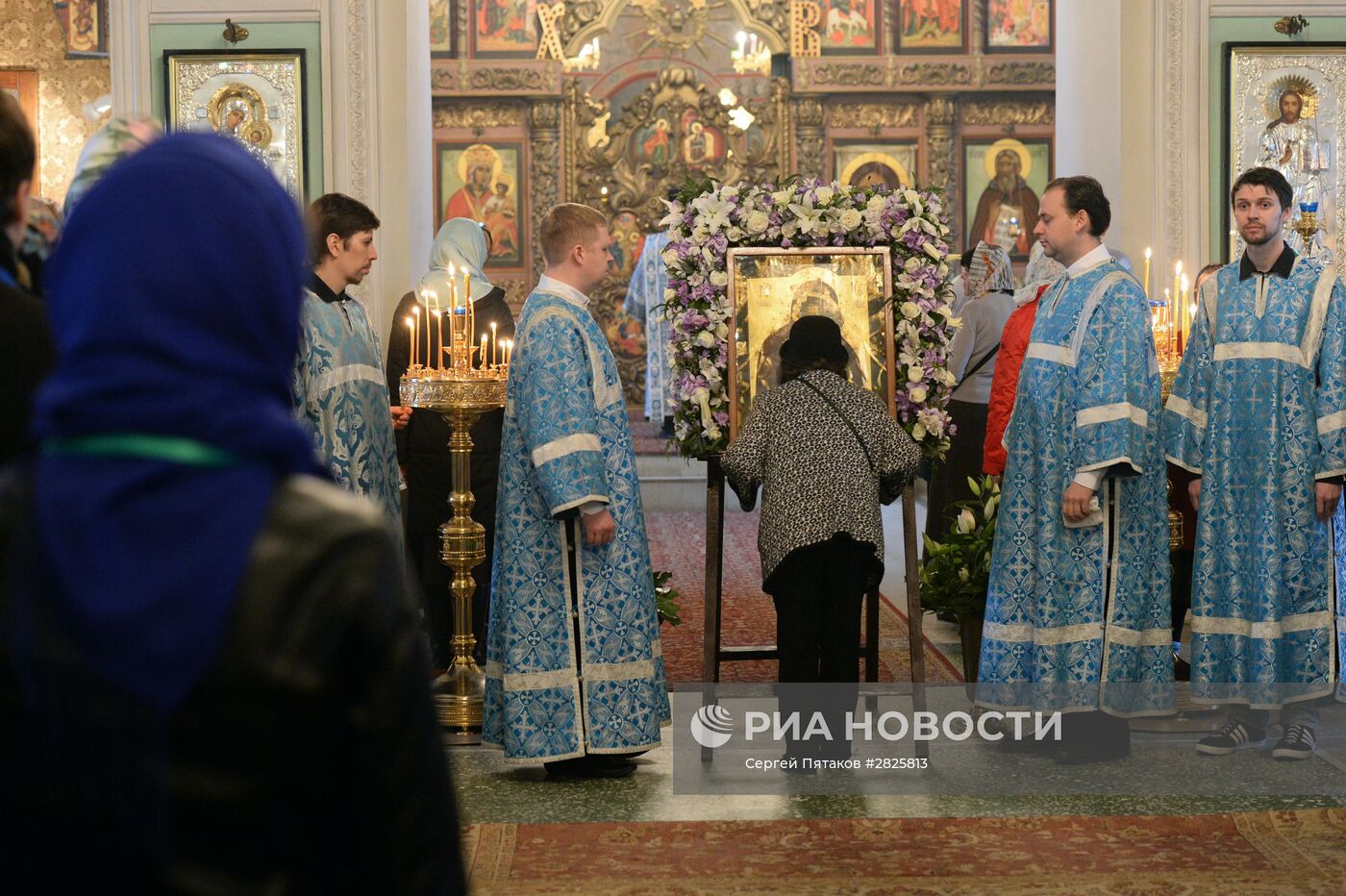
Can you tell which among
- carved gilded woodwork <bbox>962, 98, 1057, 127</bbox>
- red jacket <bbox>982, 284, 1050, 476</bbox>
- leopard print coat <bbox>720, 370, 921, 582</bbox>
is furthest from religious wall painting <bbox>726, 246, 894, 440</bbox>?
carved gilded woodwork <bbox>962, 98, 1057, 127</bbox>

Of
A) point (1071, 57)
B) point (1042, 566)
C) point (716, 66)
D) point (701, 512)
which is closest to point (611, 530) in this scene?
point (1042, 566)

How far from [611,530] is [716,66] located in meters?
14.1

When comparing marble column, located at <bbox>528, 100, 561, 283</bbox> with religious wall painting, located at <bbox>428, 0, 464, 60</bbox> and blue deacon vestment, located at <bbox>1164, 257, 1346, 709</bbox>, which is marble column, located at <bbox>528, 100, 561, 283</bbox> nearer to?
religious wall painting, located at <bbox>428, 0, 464, 60</bbox>

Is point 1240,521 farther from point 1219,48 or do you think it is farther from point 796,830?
point 1219,48

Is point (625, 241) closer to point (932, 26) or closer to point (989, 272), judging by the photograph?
point (932, 26)

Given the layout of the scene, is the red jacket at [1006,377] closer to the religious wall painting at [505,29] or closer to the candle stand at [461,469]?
the candle stand at [461,469]

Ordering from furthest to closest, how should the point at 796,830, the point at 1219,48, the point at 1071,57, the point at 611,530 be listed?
the point at 1071,57, the point at 1219,48, the point at 611,530, the point at 796,830

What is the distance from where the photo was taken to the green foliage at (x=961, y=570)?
5832mm

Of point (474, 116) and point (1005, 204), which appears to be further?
point (474, 116)

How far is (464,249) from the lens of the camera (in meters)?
6.41

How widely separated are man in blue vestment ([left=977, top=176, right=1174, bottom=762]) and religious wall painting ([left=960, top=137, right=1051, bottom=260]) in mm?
12586

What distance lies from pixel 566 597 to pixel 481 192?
13.6 metres

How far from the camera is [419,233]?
8344 millimetres

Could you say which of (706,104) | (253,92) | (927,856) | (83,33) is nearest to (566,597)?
(927,856)
